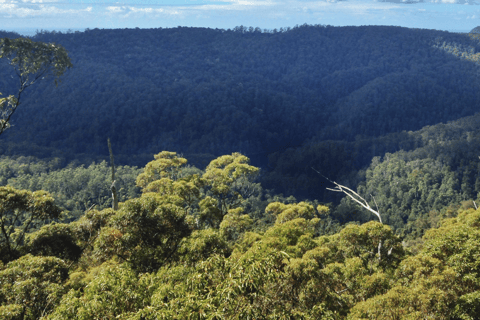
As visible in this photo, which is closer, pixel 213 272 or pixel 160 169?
pixel 213 272

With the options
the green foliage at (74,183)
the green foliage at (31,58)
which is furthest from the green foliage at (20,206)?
the green foliage at (74,183)

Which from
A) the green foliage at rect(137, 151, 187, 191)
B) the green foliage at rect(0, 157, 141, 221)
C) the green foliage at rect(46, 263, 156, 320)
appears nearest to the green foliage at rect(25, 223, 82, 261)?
the green foliage at rect(137, 151, 187, 191)

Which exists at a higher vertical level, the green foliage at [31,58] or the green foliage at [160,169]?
the green foliage at [31,58]

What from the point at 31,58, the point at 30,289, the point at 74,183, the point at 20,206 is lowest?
the point at 74,183

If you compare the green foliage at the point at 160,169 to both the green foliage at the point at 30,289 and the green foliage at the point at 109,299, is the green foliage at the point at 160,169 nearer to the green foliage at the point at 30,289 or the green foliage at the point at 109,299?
the green foliage at the point at 30,289

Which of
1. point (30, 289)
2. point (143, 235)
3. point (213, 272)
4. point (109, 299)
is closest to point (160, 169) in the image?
point (143, 235)

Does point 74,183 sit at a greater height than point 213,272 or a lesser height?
lesser

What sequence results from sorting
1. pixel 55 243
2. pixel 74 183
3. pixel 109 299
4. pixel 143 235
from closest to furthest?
pixel 109 299, pixel 143 235, pixel 55 243, pixel 74 183

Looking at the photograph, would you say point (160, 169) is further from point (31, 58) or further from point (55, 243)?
point (31, 58)

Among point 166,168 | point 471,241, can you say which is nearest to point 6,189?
point 166,168

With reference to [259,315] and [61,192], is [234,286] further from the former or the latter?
[61,192]

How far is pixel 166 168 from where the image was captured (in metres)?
25.0

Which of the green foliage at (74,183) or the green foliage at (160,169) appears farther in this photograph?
the green foliage at (74,183)

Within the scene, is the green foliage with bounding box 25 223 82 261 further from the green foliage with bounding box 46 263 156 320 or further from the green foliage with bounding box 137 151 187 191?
the green foliage with bounding box 46 263 156 320
